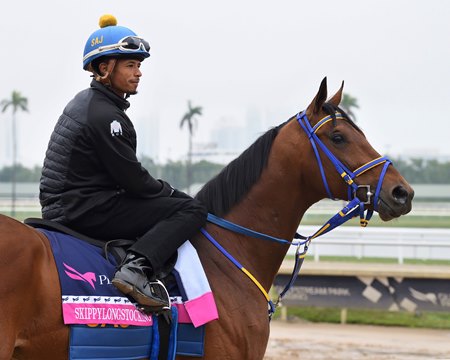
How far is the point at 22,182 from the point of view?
3703cm

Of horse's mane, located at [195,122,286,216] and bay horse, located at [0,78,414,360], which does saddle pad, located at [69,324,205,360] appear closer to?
bay horse, located at [0,78,414,360]

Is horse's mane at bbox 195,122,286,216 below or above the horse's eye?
below

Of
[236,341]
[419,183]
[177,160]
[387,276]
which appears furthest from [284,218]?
[419,183]

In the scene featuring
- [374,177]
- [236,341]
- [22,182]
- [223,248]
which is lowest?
[22,182]

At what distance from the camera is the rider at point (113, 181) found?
11.1 feet

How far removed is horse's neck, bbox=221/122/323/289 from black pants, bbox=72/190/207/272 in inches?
13.5

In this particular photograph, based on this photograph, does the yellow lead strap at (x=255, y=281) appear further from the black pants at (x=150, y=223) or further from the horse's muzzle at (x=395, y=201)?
the horse's muzzle at (x=395, y=201)

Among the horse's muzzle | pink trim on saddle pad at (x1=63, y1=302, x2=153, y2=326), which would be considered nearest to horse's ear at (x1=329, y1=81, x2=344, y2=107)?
the horse's muzzle

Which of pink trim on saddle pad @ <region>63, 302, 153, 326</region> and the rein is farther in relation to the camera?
the rein

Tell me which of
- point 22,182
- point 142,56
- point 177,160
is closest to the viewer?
point 142,56

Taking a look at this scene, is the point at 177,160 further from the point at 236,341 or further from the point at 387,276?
the point at 236,341

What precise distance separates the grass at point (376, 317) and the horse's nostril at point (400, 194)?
6268 mm

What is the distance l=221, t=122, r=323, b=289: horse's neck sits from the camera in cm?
381

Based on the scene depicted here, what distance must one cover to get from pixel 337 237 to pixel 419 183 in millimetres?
15041
